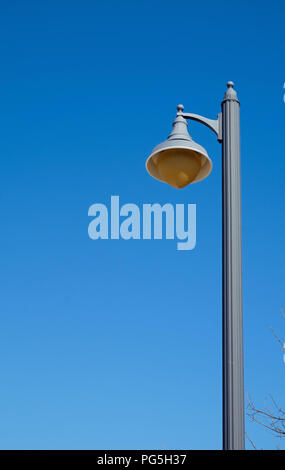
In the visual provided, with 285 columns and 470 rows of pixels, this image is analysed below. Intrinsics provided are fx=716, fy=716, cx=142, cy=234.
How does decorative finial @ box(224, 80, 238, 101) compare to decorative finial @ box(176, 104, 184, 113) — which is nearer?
decorative finial @ box(224, 80, 238, 101)

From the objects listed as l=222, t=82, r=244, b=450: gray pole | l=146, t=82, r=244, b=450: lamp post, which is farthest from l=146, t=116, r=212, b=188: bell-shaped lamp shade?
l=222, t=82, r=244, b=450: gray pole

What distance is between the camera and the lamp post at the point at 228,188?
4.41 m

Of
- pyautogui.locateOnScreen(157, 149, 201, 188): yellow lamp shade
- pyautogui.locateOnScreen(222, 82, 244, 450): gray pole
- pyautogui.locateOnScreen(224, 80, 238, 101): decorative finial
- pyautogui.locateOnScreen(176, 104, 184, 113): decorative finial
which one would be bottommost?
pyautogui.locateOnScreen(222, 82, 244, 450): gray pole

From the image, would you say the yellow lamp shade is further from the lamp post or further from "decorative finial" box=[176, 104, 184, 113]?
"decorative finial" box=[176, 104, 184, 113]


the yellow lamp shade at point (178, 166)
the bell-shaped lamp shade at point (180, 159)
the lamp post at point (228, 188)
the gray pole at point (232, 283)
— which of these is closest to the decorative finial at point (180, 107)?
the lamp post at point (228, 188)

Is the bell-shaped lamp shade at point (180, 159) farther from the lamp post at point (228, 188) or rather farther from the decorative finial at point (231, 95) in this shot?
the decorative finial at point (231, 95)

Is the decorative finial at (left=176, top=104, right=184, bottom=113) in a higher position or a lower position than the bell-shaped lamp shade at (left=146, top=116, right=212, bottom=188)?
higher

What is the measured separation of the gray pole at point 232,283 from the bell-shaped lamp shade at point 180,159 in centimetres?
43

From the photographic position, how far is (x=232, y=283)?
4727 millimetres

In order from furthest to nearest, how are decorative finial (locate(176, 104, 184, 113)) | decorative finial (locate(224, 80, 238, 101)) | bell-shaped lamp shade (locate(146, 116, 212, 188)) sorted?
decorative finial (locate(176, 104, 184, 113)) → bell-shaped lamp shade (locate(146, 116, 212, 188)) → decorative finial (locate(224, 80, 238, 101))

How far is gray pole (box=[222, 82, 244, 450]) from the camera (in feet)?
14.4

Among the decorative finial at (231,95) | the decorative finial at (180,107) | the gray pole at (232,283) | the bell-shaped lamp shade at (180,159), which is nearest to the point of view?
the gray pole at (232,283)
